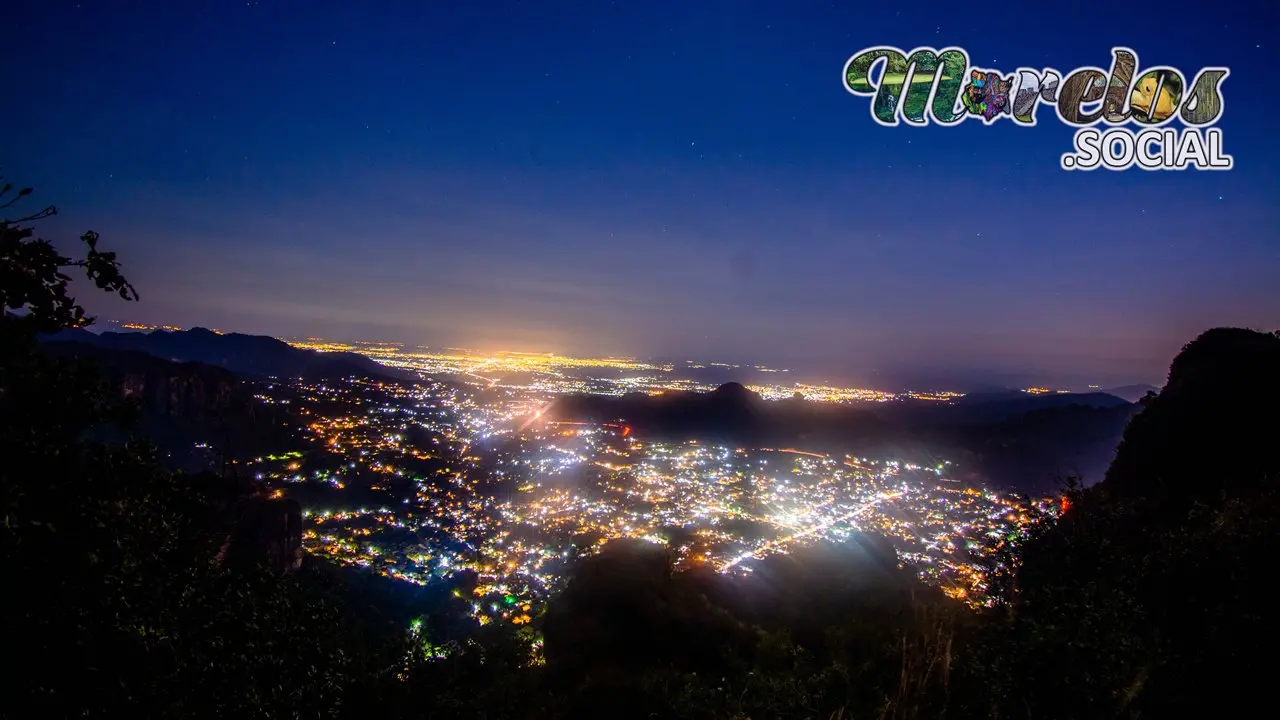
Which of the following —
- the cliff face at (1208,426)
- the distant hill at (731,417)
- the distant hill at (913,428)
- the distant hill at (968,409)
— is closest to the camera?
the cliff face at (1208,426)

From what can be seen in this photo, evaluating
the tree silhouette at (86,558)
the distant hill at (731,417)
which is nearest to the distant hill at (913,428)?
the distant hill at (731,417)

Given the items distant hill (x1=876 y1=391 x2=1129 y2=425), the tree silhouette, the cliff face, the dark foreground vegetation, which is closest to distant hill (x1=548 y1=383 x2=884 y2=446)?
distant hill (x1=876 y1=391 x2=1129 y2=425)

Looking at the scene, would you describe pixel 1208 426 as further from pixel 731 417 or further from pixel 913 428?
pixel 913 428

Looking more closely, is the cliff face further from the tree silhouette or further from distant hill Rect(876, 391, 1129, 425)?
distant hill Rect(876, 391, 1129, 425)

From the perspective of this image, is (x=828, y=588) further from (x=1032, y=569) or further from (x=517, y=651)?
(x=517, y=651)

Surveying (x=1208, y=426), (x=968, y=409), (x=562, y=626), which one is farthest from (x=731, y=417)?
(x=562, y=626)

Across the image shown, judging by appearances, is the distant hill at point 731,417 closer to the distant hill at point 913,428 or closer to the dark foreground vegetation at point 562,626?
the distant hill at point 913,428

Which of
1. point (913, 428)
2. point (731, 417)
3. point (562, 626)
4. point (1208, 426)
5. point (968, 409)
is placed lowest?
point (731, 417)
